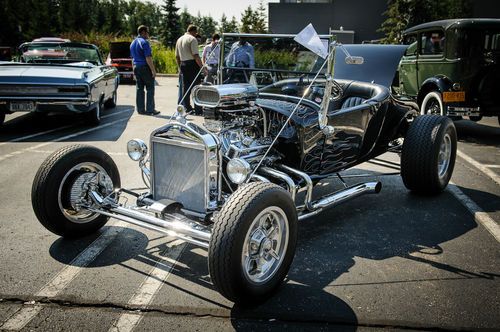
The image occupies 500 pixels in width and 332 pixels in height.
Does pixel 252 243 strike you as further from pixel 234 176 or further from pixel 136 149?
pixel 136 149

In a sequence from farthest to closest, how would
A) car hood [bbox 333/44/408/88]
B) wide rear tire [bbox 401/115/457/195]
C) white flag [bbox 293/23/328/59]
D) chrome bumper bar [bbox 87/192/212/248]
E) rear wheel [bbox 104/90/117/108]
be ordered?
1. rear wheel [bbox 104/90/117/108]
2. car hood [bbox 333/44/408/88]
3. wide rear tire [bbox 401/115/457/195]
4. white flag [bbox 293/23/328/59]
5. chrome bumper bar [bbox 87/192/212/248]

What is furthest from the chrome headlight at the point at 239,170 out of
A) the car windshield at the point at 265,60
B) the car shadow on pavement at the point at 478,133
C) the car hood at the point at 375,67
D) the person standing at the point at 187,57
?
the person standing at the point at 187,57

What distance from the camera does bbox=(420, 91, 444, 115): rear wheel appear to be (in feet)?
27.8

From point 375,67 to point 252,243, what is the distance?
382 cm

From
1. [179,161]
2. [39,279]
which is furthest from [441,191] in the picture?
[39,279]

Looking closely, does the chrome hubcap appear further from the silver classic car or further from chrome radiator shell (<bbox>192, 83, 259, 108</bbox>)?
the silver classic car

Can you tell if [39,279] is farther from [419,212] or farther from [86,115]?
[86,115]

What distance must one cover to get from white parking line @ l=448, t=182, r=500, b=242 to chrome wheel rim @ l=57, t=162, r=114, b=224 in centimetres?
347

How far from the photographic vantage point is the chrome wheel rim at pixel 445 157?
5.27 m

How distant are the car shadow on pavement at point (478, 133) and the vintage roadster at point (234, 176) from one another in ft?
13.3

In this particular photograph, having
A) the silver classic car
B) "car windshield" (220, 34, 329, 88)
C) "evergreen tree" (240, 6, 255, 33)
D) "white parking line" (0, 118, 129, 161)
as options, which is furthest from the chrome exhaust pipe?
"evergreen tree" (240, 6, 255, 33)

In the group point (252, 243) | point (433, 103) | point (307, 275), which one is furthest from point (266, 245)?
point (433, 103)

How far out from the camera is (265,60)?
15.1 ft

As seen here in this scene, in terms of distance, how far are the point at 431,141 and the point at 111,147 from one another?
4.87 meters
